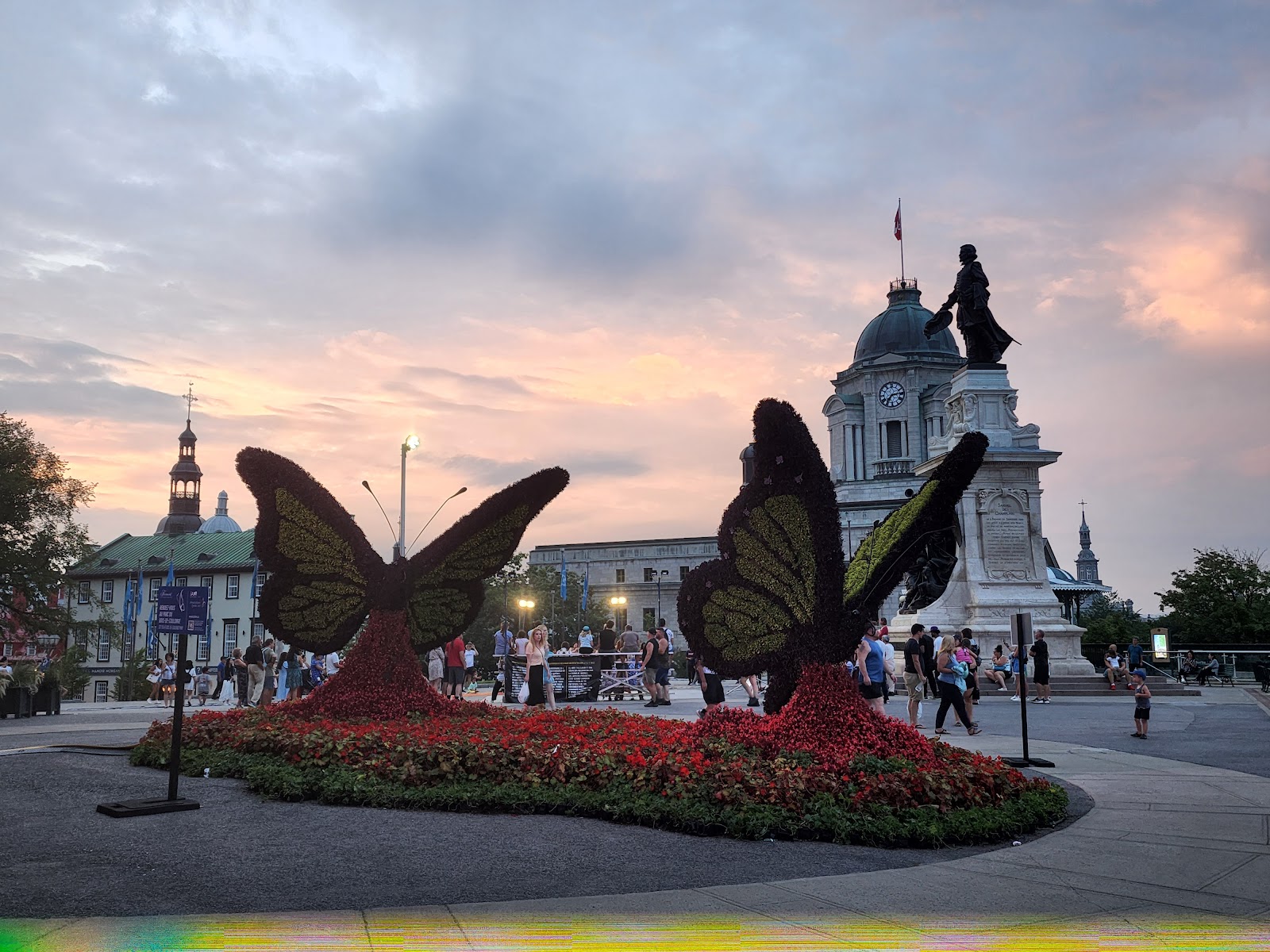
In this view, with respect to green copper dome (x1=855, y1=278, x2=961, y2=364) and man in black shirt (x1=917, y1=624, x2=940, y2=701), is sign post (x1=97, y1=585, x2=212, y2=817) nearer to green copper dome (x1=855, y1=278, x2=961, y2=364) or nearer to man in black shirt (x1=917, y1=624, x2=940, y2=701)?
man in black shirt (x1=917, y1=624, x2=940, y2=701)

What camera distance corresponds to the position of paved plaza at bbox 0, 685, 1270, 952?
5777mm

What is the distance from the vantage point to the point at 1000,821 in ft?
29.1

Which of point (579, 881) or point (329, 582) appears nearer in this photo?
point (579, 881)

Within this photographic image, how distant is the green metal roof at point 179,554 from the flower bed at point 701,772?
8190 centimetres

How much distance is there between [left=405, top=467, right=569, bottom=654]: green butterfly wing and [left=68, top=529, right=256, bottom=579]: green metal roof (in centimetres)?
7768

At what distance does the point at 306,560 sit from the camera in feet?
52.5

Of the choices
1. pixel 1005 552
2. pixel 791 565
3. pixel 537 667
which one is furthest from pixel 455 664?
pixel 1005 552

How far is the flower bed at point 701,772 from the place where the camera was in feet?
29.6

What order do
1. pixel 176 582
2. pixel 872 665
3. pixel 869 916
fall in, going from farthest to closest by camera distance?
1. pixel 176 582
2. pixel 872 665
3. pixel 869 916

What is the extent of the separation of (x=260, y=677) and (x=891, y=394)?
71616 millimetres

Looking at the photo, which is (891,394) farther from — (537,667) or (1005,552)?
(537,667)

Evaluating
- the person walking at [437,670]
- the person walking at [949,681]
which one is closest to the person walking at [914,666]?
the person walking at [949,681]

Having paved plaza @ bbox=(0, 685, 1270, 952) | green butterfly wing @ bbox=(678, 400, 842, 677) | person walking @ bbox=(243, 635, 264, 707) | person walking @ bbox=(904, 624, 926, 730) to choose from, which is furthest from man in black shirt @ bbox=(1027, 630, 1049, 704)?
person walking @ bbox=(243, 635, 264, 707)

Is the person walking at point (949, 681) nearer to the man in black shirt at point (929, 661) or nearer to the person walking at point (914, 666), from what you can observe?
the person walking at point (914, 666)
